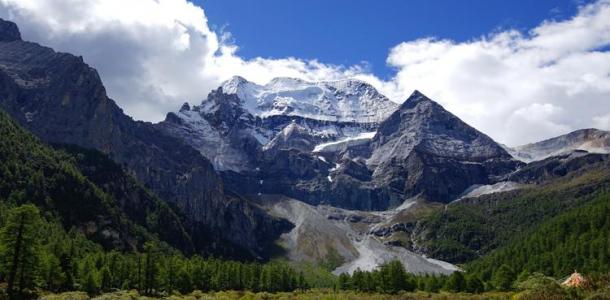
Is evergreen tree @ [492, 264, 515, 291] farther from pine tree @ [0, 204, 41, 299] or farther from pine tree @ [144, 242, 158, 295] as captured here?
pine tree @ [0, 204, 41, 299]

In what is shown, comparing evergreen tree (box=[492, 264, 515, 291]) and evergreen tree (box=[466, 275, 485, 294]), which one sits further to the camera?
evergreen tree (box=[492, 264, 515, 291])

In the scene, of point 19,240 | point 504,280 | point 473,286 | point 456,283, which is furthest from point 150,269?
point 504,280

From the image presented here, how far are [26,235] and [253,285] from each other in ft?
395

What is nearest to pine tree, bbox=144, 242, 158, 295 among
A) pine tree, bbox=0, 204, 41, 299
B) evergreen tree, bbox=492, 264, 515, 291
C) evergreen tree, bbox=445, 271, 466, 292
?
pine tree, bbox=0, 204, 41, 299

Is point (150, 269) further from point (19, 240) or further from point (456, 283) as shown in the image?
point (456, 283)

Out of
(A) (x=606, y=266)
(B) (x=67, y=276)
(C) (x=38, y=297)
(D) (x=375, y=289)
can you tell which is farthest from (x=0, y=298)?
(A) (x=606, y=266)

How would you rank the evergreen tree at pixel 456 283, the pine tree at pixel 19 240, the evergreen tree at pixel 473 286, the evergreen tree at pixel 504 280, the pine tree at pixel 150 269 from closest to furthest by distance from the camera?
the pine tree at pixel 19 240
the pine tree at pixel 150 269
the evergreen tree at pixel 473 286
the evergreen tree at pixel 456 283
the evergreen tree at pixel 504 280

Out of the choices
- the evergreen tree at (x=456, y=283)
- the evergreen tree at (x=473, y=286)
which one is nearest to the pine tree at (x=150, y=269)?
the evergreen tree at (x=456, y=283)

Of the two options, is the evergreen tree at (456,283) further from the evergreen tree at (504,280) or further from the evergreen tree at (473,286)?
the evergreen tree at (504,280)

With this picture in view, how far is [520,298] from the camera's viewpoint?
4572 cm

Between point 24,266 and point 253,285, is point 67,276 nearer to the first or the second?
point 24,266

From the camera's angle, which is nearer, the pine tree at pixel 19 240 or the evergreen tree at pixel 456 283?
the pine tree at pixel 19 240

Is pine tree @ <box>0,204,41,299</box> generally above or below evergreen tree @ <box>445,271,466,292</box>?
above

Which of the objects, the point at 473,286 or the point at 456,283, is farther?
the point at 456,283
